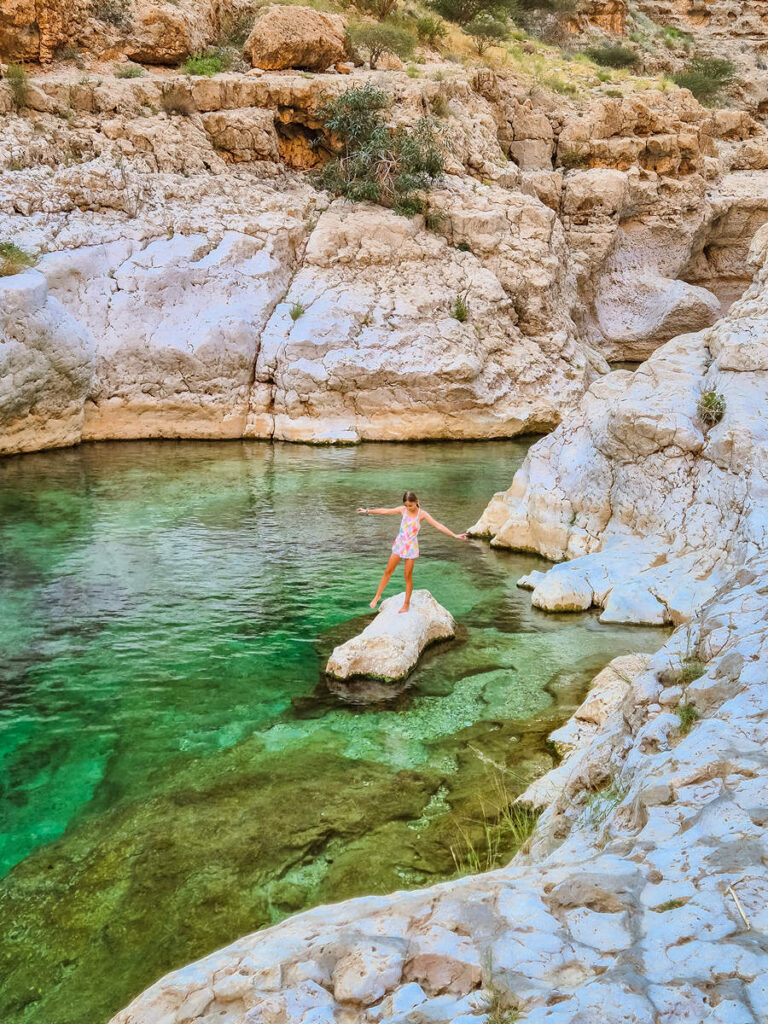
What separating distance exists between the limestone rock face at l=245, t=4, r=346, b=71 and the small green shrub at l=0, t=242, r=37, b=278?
38.5 feet

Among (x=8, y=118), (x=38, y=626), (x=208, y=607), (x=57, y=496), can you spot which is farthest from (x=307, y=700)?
(x=8, y=118)

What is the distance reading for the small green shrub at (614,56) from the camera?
124 feet

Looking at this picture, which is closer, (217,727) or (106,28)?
(217,727)

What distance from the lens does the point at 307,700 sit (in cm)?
766

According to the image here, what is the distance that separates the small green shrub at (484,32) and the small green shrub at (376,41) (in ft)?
15.4

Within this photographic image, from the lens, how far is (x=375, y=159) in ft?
78.6

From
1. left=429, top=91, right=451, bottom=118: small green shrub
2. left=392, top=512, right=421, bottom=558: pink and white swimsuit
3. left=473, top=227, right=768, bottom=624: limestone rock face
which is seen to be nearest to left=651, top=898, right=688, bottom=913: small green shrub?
left=473, top=227, right=768, bottom=624: limestone rock face

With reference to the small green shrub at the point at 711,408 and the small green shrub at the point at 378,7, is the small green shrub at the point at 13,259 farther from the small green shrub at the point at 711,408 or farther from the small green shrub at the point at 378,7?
the small green shrub at the point at 378,7

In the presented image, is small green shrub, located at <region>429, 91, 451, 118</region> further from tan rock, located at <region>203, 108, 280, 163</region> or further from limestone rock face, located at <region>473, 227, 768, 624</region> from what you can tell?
limestone rock face, located at <region>473, 227, 768, 624</region>

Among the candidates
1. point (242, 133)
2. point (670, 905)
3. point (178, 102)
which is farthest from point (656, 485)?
point (178, 102)

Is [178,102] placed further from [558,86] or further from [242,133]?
[558,86]

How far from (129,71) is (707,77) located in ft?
85.8

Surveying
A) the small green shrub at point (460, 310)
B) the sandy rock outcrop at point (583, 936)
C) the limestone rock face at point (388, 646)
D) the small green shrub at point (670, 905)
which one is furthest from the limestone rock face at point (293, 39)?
the small green shrub at point (670, 905)

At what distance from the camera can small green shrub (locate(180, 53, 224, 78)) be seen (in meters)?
24.6
